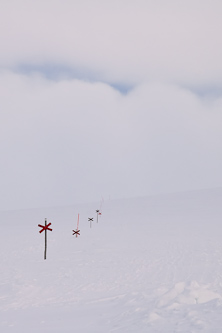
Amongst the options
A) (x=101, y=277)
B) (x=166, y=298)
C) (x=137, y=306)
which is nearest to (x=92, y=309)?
(x=137, y=306)

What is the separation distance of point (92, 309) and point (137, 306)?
1.74 meters

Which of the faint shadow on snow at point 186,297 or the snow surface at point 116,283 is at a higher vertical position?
the faint shadow on snow at point 186,297

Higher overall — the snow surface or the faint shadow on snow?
Result: the faint shadow on snow

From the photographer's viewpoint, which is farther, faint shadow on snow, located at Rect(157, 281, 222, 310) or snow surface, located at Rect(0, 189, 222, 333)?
faint shadow on snow, located at Rect(157, 281, 222, 310)

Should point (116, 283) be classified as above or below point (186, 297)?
below

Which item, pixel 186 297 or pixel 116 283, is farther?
pixel 116 283

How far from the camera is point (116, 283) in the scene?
539 inches

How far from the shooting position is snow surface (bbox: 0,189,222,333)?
739 centimetres

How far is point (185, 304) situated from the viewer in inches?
305

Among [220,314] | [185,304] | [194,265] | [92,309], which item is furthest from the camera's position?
[194,265]

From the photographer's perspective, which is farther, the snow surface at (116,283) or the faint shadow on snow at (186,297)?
the faint shadow on snow at (186,297)

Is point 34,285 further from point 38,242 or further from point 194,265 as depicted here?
point 38,242

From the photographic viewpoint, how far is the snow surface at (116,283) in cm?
739

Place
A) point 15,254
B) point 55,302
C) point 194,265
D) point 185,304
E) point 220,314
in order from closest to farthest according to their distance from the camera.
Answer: point 220,314 → point 185,304 → point 55,302 → point 194,265 → point 15,254
